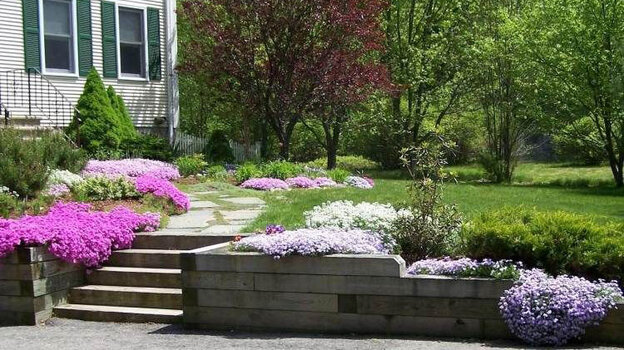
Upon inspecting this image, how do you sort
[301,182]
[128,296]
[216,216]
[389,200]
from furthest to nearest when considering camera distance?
[301,182]
[389,200]
[216,216]
[128,296]

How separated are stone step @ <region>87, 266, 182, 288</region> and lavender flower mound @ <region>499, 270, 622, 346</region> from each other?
298cm

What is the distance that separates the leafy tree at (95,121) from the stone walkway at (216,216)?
482 centimetres

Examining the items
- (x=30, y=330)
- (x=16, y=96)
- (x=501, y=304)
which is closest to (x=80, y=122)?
(x=16, y=96)

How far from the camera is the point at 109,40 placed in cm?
1644

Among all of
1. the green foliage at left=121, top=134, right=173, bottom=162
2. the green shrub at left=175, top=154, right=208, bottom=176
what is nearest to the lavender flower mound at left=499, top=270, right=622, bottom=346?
the green shrub at left=175, top=154, right=208, bottom=176

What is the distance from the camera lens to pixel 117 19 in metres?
16.6

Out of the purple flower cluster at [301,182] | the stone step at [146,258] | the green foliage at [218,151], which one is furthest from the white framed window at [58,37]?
the stone step at [146,258]

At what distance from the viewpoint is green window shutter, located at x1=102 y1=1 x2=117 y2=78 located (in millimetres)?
16312

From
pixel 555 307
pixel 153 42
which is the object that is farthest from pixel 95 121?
pixel 555 307

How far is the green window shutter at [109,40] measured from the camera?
1631 centimetres

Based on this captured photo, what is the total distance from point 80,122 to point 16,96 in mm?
1485

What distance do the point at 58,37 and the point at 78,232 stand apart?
34.6ft

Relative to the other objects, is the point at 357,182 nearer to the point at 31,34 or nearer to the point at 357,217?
the point at 357,217

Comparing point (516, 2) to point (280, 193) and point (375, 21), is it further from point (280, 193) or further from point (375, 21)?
point (280, 193)
